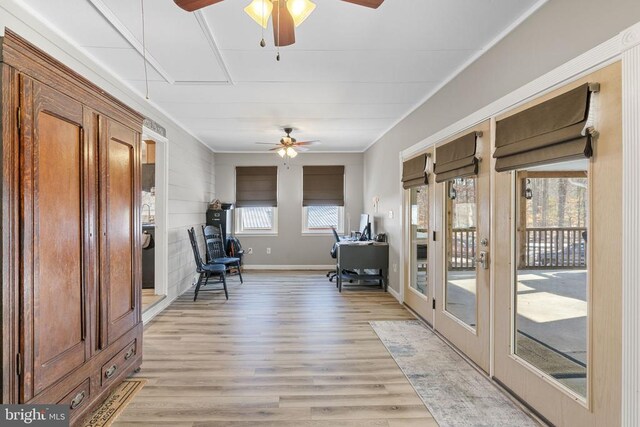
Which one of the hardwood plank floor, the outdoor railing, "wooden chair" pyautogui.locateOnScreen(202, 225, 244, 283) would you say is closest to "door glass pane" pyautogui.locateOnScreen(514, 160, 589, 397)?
the outdoor railing

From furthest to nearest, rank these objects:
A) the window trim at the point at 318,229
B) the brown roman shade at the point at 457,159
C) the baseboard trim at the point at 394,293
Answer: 1. the window trim at the point at 318,229
2. the baseboard trim at the point at 394,293
3. the brown roman shade at the point at 457,159

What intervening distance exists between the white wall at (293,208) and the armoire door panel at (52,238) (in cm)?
535

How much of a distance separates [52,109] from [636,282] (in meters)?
3.02

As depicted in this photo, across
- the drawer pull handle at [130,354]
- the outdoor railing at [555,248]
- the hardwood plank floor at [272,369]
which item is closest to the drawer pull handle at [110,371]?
the drawer pull handle at [130,354]

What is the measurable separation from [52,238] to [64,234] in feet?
0.30

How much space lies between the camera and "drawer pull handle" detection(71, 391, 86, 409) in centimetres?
188

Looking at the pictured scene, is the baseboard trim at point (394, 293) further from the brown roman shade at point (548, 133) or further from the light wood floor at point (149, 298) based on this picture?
the light wood floor at point (149, 298)

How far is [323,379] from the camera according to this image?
101 inches

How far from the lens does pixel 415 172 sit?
4.00 meters

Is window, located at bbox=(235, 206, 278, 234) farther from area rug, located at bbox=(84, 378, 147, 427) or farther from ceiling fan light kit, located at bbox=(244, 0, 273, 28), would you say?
ceiling fan light kit, located at bbox=(244, 0, 273, 28)

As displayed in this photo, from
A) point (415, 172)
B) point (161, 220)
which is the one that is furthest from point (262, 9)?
point (161, 220)

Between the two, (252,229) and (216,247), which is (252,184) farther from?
(216,247)

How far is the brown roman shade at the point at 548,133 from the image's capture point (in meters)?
1.67

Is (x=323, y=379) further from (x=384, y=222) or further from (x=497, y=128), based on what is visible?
(x=384, y=222)
